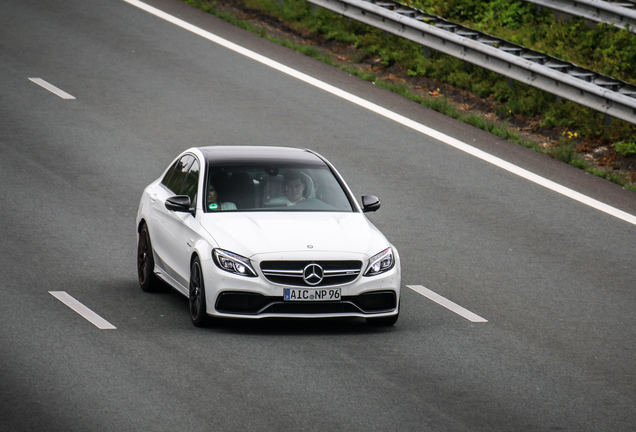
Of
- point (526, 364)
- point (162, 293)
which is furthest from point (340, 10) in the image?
point (526, 364)

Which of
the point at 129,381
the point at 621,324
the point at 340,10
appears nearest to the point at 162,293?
the point at 129,381

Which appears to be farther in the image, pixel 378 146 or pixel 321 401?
pixel 378 146

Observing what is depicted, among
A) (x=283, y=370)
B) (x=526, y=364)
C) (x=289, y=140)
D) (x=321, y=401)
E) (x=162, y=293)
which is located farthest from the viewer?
(x=289, y=140)

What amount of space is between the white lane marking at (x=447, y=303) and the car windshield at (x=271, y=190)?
132cm

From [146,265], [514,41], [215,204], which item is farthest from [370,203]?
[514,41]

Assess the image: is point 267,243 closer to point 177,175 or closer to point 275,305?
point 275,305

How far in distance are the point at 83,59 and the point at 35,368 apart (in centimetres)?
1356

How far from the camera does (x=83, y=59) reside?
21656 millimetres

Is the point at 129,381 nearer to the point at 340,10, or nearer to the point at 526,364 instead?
the point at 526,364

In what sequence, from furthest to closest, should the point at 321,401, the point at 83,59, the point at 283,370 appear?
the point at 83,59 < the point at 283,370 < the point at 321,401

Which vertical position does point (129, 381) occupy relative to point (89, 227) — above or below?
above

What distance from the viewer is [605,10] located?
19641 mm

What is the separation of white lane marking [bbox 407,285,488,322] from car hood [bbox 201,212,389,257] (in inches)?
48.0

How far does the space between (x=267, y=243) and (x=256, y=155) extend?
1729mm
